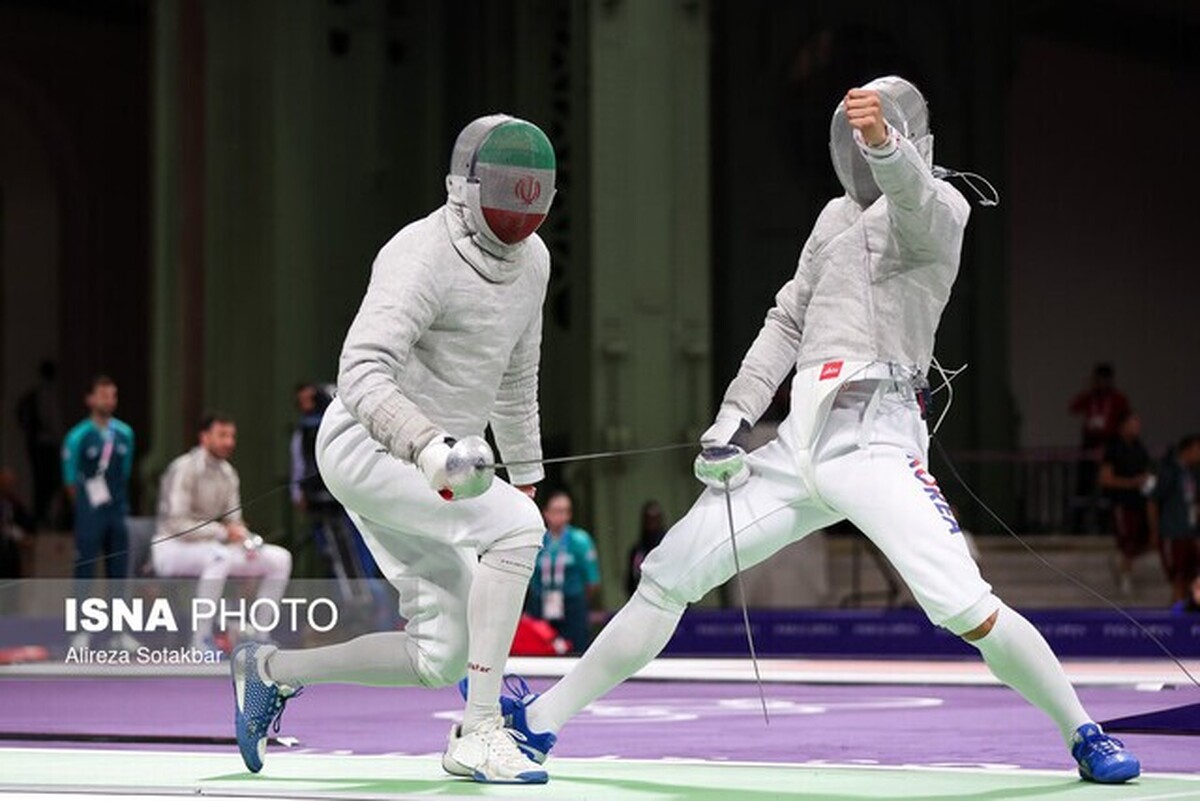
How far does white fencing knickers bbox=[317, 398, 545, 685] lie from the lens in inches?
232

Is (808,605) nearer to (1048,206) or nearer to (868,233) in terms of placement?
(1048,206)

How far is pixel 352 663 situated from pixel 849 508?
1340 mm

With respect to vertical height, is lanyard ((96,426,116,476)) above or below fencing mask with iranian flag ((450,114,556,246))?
below

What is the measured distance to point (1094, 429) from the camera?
746 inches

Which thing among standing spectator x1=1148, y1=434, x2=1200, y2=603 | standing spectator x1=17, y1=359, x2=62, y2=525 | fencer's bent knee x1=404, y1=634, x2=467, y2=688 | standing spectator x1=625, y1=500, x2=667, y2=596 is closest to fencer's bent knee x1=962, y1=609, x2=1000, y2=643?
fencer's bent knee x1=404, y1=634, x2=467, y2=688

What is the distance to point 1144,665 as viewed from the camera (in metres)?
12.4

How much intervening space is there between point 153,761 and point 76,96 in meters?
18.4

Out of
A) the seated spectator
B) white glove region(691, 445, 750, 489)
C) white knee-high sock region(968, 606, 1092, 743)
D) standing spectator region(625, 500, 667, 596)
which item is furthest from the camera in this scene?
standing spectator region(625, 500, 667, 596)

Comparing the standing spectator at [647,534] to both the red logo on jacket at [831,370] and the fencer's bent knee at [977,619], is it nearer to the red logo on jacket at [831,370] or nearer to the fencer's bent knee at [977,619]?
the red logo on jacket at [831,370]

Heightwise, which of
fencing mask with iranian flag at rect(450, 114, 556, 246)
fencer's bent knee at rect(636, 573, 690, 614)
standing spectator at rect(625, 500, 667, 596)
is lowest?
standing spectator at rect(625, 500, 667, 596)

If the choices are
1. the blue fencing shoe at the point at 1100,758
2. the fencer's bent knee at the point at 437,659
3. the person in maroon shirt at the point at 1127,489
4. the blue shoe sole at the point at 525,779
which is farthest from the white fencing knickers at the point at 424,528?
the person in maroon shirt at the point at 1127,489

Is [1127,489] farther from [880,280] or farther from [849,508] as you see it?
[849,508]

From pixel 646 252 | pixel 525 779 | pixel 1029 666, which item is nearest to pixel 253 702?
pixel 525 779

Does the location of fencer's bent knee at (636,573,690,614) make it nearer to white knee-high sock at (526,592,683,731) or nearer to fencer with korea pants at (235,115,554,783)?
white knee-high sock at (526,592,683,731)
